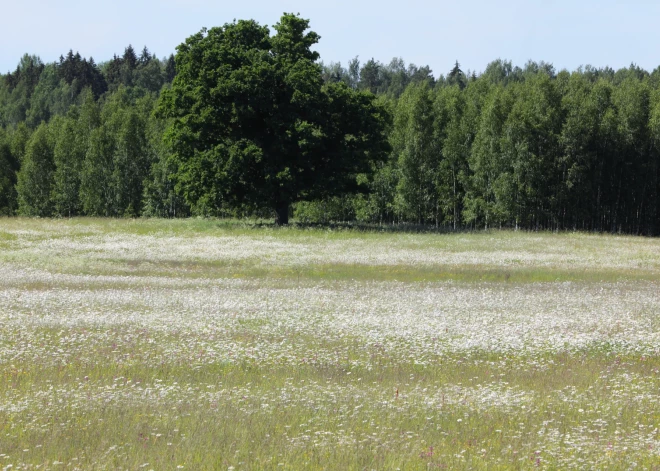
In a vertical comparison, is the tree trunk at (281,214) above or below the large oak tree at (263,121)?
below

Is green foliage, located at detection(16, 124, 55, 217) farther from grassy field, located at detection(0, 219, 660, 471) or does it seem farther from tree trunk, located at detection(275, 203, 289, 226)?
grassy field, located at detection(0, 219, 660, 471)

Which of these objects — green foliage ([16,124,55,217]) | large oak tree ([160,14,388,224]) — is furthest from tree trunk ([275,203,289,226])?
green foliage ([16,124,55,217])

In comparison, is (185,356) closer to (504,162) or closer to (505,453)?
(505,453)

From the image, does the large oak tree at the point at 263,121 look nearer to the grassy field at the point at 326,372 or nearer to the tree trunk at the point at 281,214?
the tree trunk at the point at 281,214

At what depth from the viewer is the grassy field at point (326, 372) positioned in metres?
8.78

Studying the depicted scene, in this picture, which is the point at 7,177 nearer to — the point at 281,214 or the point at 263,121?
the point at 263,121

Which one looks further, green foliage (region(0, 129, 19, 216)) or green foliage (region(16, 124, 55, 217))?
green foliage (region(0, 129, 19, 216))

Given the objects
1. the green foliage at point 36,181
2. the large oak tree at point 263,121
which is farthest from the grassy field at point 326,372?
the green foliage at point 36,181

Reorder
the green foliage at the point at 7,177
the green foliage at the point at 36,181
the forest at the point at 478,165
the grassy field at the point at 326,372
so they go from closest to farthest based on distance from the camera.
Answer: the grassy field at the point at 326,372
the forest at the point at 478,165
the green foliage at the point at 36,181
the green foliage at the point at 7,177

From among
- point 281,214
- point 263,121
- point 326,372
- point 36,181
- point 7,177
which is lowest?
point 326,372

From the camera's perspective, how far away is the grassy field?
28.8 feet

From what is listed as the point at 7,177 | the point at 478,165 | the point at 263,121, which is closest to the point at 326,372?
the point at 263,121

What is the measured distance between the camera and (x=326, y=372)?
1348 cm

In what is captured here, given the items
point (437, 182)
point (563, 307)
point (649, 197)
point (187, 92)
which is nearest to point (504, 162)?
point (437, 182)
